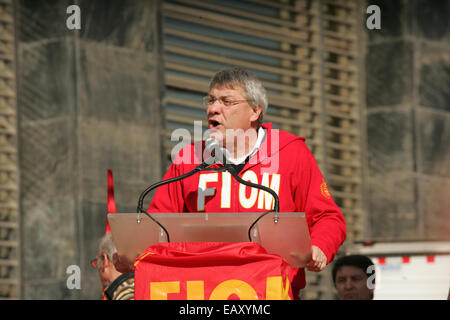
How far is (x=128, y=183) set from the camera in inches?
404

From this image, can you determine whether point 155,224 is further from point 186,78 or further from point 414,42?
point 414,42

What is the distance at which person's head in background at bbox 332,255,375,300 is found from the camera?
8.39 m

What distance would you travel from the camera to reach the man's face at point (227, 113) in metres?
5.28

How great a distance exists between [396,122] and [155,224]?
8.87 m

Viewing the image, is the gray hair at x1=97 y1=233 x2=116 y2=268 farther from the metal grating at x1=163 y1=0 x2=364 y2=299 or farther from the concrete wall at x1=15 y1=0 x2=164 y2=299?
the metal grating at x1=163 y1=0 x2=364 y2=299

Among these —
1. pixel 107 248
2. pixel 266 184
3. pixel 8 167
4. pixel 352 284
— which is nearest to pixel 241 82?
pixel 266 184

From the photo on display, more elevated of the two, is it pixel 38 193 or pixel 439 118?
pixel 439 118

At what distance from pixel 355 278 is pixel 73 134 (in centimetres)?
325

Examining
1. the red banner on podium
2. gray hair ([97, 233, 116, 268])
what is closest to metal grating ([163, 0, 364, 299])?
gray hair ([97, 233, 116, 268])

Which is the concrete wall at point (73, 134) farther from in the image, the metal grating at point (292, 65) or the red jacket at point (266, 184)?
the red jacket at point (266, 184)

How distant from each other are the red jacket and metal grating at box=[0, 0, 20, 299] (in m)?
4.87

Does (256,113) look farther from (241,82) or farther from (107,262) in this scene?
(107,262)

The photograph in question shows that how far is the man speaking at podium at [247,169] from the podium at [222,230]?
0.73 metres
